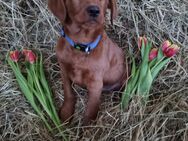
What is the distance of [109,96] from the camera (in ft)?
10.7

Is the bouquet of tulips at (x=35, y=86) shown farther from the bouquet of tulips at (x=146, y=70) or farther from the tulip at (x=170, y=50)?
the tulip at (x=170, y=50)

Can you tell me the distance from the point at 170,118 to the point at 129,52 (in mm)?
809

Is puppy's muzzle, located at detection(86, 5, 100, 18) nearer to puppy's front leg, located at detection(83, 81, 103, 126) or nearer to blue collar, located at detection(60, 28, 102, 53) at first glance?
blue collar, located at detection(60, 28, 102, 53)

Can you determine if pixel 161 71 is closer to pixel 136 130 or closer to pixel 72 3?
pixel 136 130

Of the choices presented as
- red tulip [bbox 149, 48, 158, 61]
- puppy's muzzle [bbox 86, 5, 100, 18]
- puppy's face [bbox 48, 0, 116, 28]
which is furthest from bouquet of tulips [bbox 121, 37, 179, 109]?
puppy's muzzle [bbox 86, 5, 100, 18]

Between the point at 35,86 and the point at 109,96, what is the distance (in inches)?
25.3

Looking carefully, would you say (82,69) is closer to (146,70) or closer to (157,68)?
(146,70)

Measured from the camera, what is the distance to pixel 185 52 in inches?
136

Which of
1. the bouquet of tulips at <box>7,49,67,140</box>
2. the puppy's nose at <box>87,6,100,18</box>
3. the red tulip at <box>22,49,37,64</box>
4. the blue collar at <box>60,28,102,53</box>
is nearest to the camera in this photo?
the puppy's nose at <box>87,6,100,18</box>

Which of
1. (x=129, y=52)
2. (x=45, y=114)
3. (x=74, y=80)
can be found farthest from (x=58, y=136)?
(x=129, y=52)

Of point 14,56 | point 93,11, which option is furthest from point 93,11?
point 14,56

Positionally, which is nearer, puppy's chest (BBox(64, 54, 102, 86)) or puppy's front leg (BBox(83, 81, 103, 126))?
puppy's chest (BBox(64, 54, 102, 86))

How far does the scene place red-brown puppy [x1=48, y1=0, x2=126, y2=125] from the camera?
2480 mm

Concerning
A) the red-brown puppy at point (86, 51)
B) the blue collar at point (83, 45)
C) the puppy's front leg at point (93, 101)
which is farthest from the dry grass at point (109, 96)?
the blue collar at point (83, 45)
